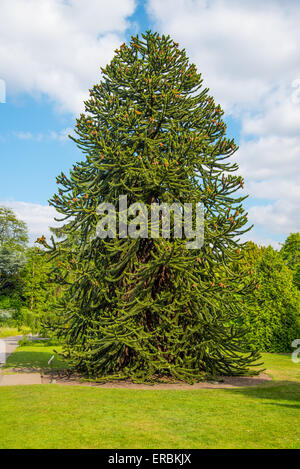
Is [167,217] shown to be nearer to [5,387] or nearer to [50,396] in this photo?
[50,396]

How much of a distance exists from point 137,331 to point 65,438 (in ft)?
13.6

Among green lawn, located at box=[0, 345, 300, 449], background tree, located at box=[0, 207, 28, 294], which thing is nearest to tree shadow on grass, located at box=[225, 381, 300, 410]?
green lawn, located at box=[0, 345, 300, 449]

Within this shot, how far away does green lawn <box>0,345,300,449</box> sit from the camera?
5.23 meters

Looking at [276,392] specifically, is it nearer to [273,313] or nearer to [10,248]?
[273,313]

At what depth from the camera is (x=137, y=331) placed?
30.5 feet

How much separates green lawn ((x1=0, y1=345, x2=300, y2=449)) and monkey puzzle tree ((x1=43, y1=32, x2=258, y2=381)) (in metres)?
1.36

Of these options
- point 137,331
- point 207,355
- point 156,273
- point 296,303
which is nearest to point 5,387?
point 137,331

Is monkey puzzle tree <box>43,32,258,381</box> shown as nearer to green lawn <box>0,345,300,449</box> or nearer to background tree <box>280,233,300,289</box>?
green lawn <box>0,345,300,449</box>

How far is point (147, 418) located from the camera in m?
6.37

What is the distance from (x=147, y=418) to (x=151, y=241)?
17.2 ft

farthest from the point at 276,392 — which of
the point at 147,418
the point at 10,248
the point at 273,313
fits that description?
the point at 10,248

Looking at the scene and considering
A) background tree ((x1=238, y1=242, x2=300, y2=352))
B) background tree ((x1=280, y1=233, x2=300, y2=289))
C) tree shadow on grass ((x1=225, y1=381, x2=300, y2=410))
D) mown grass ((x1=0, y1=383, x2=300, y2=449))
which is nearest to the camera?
mown grass ((x1=0, y1=383, x2=300, y2=449))

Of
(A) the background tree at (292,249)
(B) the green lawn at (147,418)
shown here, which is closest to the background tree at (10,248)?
(A) the background tree at (292,249)
